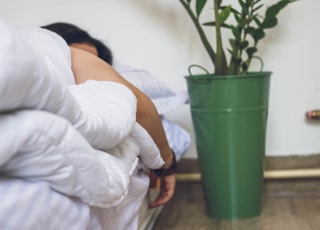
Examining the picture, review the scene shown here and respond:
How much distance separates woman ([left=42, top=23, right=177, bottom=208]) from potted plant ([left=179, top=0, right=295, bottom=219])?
0.23 m

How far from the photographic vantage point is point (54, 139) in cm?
53

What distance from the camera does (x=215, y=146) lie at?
157 cm

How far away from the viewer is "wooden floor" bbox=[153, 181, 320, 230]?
5.00 ft

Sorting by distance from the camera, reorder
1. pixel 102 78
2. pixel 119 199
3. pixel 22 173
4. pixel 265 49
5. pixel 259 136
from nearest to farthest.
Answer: pixel 22 173 → pixel 119 199 → pixel 102 78 → pixel 259 136 → pixel 265 49

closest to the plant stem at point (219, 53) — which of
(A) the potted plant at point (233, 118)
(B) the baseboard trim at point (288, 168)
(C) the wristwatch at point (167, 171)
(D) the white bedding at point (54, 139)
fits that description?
(A) the potted plant at point (233, 118)

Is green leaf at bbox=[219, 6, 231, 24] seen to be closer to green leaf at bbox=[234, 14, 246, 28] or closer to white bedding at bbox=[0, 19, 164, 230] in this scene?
green leaf at bbox=[234, 14, 246, 28]

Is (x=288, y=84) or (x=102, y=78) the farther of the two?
(x=288, y=84)

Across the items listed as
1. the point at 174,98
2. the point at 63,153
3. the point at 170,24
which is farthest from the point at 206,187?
the point at 63,153

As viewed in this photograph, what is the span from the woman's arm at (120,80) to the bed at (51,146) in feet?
0.87

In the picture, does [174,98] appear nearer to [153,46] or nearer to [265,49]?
[153,46]

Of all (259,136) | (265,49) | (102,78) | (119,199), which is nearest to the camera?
(119,199)

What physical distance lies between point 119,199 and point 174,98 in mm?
959

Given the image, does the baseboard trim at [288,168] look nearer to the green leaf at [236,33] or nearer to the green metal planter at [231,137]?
the green metal planter at [231,137]

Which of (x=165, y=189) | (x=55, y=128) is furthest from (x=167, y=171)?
(x=55, y=128)
